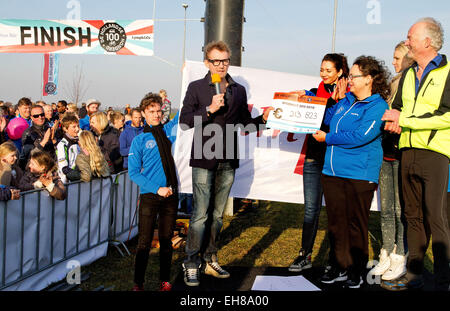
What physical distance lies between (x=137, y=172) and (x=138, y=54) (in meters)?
6.00

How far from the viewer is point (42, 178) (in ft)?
15.0

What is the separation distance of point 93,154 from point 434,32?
160 inches

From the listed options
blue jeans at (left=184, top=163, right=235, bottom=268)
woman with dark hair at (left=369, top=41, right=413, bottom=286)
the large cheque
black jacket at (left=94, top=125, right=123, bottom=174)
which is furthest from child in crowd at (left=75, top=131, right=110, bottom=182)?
woman with dark hair at (left=369, top=41, right=413, bottom=286)

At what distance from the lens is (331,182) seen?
402 centimetres

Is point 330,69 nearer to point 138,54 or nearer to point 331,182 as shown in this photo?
point 331,182

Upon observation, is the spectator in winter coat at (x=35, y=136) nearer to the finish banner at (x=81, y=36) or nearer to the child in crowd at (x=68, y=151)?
the child in crowd at (x=68, y=151)

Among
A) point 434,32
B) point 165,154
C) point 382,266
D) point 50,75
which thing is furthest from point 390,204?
point 50,75

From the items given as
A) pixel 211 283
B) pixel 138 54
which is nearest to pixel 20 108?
pixel 138 54

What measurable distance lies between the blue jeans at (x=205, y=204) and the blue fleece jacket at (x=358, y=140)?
104 cm

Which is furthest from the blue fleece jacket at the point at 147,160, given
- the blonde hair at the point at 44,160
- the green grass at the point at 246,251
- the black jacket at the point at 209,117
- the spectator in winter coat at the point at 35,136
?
the spectator in winter coat at the point at 35,136

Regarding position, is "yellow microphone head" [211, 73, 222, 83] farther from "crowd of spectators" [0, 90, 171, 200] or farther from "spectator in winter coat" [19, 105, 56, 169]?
"spectator in winter coat" [19, 105, 56, 169]

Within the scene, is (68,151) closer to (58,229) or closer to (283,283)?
(58,229)

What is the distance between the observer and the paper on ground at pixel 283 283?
3.96 meters

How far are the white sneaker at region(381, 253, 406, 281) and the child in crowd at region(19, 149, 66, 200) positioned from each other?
11.1 ft
